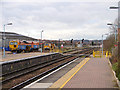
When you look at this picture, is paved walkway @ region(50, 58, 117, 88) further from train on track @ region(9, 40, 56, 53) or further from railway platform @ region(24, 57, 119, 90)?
train on track @ region(9, 40, 56, 53)

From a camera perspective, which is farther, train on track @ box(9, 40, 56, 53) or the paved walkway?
train on track @ box(9, 40, 56, 53)

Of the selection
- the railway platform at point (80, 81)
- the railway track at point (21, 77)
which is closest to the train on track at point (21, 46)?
the railway track at point (21, 77)

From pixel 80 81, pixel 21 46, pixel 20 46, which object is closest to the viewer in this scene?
pixel 80 81

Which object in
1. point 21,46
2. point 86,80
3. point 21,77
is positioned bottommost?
point 21,77

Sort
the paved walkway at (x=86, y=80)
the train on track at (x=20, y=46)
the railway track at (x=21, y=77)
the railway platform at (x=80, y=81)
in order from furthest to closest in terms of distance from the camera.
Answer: the train on track at (x=20, y=46), the railway track at (x=21, y=77), the paved walkway at (x=86, y=80), the railway platform at (x=80, y=81)

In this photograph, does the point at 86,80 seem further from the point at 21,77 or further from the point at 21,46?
the point at 21,46

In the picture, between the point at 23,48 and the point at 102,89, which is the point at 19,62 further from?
the point at 23,48

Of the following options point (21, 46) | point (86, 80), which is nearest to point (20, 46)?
point (21, 46)

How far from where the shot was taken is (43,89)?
9289 mm

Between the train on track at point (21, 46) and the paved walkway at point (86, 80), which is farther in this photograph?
the train on track at point (21, 46)

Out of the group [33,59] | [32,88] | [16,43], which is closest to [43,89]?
[32,88]

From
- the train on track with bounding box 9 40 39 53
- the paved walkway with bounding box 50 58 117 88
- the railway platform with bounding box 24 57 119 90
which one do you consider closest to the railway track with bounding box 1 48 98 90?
the railway platform with bounding box 24 57 119 90

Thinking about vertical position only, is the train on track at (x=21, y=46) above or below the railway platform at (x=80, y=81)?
above

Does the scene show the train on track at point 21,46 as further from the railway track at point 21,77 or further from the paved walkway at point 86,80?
the paved walkway at point 86,80
